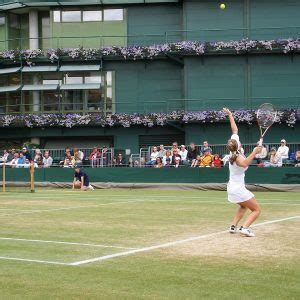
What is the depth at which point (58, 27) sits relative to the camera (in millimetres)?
44000

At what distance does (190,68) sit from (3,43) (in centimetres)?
1259

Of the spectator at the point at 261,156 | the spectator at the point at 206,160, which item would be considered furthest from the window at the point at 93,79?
the spectator at the point at 261,156

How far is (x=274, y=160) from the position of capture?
3080cm

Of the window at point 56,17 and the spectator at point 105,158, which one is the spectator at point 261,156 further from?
the window at point 56,17

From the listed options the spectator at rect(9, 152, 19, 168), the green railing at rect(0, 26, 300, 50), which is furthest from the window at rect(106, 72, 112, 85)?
the spectator at rect(9, 152, 19, 168)

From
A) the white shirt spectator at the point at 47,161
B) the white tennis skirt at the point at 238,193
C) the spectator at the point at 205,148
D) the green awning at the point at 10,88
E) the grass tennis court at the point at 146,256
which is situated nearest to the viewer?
the grass tennis court at the point at 146,256

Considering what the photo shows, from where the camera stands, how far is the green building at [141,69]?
4119cm

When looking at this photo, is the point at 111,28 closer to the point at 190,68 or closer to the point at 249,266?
the point at 190,68

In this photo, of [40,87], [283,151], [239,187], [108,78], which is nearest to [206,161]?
[283,151]

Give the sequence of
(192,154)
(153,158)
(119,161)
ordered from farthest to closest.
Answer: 1. (119,161)
2. (153,158)
3. (192,154)

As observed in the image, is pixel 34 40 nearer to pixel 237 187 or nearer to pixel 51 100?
pixel 51 100

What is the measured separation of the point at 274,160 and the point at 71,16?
19252 mm

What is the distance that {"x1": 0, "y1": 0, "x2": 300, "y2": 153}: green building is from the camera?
41188 millimetres

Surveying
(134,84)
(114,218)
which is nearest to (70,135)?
(134,84)
